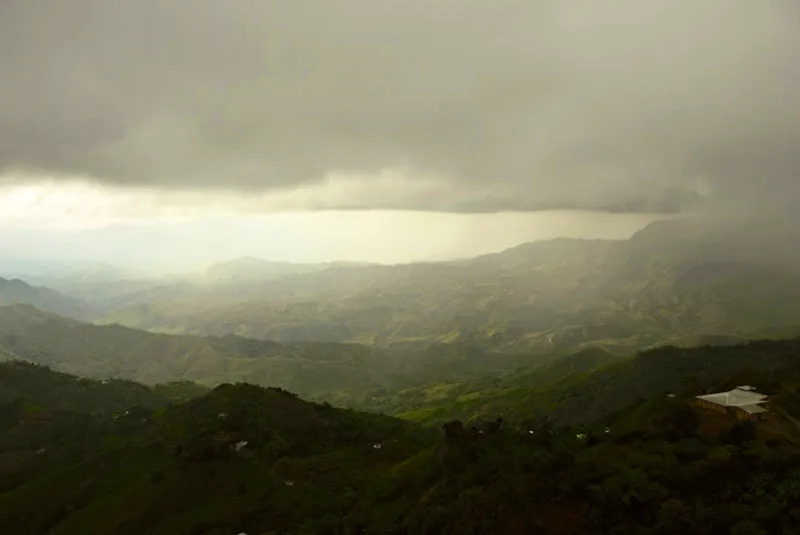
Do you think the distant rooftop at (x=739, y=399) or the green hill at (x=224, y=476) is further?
the green hill at (x=224, y=476)

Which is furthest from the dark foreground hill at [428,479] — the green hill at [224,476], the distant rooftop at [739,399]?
the distant rooftop at [739,399]

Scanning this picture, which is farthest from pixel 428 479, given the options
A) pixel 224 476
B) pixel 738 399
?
pixel 224 476

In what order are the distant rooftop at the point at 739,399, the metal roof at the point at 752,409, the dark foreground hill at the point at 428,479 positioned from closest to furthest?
the dark foreground hill at the point at 428,479, the metal roof at the point at 752,409, the distant rooftop at the point at 739,399

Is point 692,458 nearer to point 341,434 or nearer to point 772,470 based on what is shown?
point 772,470

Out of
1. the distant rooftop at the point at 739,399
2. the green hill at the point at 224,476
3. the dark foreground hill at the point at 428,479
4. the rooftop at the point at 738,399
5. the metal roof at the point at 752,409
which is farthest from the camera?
the green hill at the point at 224,476

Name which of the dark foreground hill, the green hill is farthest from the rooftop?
the green hill

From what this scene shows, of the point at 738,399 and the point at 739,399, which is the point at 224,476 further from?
the point at 739,399

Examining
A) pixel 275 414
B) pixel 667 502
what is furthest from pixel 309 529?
pixel 275 414

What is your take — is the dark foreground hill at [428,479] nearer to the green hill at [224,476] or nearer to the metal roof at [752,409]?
the green hill at [224,476]
